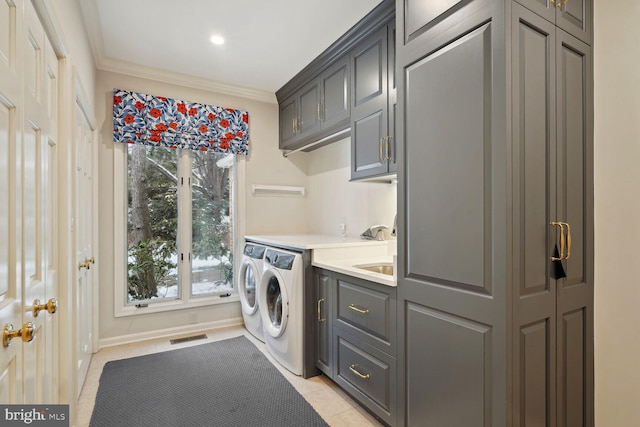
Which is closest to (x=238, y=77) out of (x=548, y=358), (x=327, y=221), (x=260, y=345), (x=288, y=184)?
(x=288, y=184)

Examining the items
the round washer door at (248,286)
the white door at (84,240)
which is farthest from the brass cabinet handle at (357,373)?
the white door at (84,240)

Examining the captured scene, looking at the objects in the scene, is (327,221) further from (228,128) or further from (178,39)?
(178,39)

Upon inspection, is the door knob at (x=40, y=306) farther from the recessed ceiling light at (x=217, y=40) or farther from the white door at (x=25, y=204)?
the recessed ceiling light at (x=217, y=40)

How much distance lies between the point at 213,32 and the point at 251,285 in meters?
2.18

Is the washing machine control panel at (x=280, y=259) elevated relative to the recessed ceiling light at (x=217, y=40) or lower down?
lower down

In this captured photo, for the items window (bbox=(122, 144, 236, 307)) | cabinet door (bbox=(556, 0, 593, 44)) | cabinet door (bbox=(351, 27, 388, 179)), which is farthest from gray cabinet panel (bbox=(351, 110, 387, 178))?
window (bbox=(122, 144, 236, 307))

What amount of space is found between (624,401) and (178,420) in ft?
7.45

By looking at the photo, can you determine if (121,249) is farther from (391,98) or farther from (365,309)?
(391,98)

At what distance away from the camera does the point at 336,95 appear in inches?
106

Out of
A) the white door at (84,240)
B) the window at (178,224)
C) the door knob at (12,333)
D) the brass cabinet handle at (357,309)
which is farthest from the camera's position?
the window at (178,224)

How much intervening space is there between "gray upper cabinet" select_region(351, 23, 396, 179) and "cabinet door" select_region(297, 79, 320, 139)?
0.53 metres

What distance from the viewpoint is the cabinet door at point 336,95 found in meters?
2.57

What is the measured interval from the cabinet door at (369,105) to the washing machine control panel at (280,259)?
798 mm

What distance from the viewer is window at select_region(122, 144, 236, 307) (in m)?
3.17
